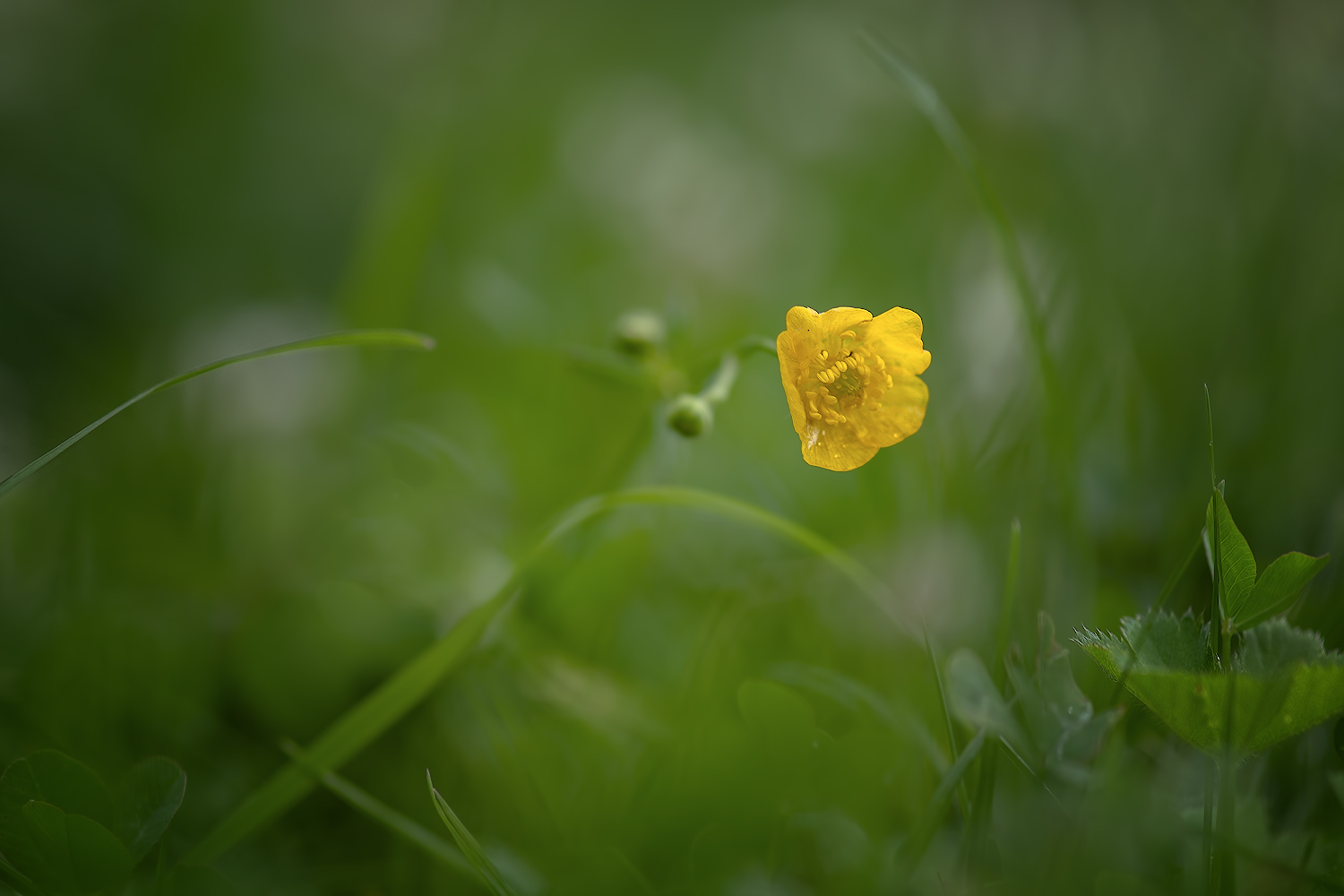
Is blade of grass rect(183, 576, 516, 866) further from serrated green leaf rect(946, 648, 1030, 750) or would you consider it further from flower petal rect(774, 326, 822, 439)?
serrated green leaf rect(946, 648, 1030, 750)

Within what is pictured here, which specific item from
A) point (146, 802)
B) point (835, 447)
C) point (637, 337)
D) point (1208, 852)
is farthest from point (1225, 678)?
point (146, 802)

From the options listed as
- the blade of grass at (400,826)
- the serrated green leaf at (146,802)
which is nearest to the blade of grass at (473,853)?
the blade of grass at (400,826)

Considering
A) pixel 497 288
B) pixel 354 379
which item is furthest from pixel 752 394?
pixel 354 379

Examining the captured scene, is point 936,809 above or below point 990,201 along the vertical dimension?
below

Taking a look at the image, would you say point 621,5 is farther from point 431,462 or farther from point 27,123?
point 431,462

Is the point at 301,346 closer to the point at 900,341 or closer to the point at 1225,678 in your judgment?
the point at 900,341

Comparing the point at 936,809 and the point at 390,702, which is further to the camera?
the point at 390,702

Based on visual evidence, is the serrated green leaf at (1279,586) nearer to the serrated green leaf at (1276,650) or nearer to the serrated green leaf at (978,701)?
the serrated green leaf at (1276,650)
